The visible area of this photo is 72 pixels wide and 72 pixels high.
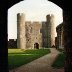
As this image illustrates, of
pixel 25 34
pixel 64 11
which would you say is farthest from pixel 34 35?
pixel 64 11

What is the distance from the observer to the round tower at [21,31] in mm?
51156

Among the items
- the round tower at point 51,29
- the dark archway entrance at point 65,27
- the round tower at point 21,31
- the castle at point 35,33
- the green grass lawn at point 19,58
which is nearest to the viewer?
the dark archway entrance at point 65,27

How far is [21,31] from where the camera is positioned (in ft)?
170

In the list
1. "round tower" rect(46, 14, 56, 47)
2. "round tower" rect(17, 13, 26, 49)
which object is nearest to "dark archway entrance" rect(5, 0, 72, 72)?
"round tower" rect(17, 13, 26, 49)

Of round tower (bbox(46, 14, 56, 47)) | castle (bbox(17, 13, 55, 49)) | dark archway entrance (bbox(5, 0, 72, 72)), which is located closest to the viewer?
dark archway entrance (bbox(5, 0, 72, 72))

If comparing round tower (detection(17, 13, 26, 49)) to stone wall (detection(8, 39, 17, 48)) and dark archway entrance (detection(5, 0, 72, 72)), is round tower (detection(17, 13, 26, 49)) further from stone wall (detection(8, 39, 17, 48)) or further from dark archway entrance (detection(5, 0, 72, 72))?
dark archway entrance (detection(5, 0, 72, 72))

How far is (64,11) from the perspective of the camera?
9734 millimetres

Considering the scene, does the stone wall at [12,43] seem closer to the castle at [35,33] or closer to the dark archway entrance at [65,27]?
the castle at [35,33]

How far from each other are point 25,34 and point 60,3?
4386cm

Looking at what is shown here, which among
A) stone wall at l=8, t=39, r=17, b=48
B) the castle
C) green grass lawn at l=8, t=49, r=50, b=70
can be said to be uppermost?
the castle

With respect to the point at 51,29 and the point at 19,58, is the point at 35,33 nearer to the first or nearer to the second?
the point at 51,29

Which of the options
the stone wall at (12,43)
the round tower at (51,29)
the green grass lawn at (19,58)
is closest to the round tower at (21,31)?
the stone wall at (12,43)

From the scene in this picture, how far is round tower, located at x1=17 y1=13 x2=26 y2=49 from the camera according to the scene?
51.2 metres
